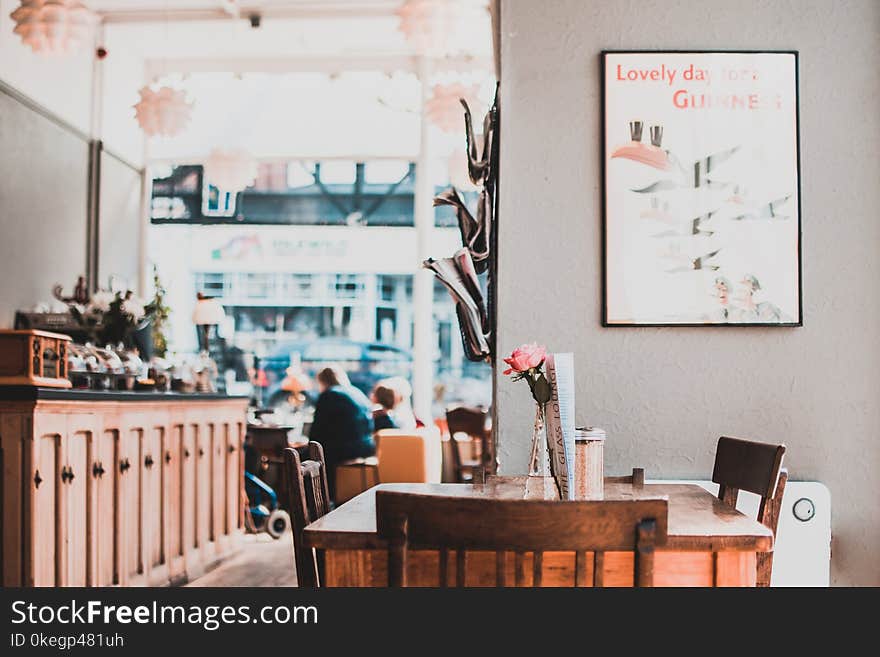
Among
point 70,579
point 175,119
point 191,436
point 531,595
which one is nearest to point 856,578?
point 531,595

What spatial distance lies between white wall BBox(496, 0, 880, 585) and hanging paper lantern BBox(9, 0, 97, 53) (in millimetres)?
3207

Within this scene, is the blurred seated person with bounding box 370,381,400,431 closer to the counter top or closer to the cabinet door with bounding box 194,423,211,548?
A: the cabinet door with bounding box 194,423,211,548

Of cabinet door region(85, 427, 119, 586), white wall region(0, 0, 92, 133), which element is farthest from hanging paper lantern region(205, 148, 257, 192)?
cabinet door region(85, 427, 119, 586)

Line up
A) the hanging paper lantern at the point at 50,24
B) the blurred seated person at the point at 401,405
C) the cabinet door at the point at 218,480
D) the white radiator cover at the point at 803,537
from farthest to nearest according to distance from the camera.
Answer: the blurred seated person at the point at 401,405 → the cabinet door at the point at 218,480 → the hanging paper lantern at the point at 50,24 → the white radiator cover at the point at 803,537

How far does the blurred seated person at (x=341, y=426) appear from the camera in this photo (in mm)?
7594

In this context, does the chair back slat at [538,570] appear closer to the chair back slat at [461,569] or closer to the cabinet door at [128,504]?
the chair back slat at [461,569]

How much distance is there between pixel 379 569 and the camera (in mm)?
1867

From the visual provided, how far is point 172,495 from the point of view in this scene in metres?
5.50

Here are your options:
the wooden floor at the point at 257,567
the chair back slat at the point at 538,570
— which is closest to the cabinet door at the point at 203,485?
the wooden floor at the point at 257,567

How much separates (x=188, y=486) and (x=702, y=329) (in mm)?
3622

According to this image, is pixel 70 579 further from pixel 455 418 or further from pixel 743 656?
pixel 455 418

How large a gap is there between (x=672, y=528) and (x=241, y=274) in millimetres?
8276

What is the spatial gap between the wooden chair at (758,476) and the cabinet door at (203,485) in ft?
13.2

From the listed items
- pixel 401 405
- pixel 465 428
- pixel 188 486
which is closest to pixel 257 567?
pixel 188 486
